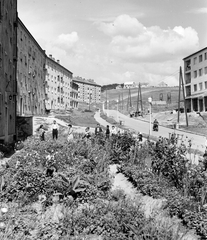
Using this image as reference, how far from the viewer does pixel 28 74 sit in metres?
50.0

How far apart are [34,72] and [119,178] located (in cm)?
4755

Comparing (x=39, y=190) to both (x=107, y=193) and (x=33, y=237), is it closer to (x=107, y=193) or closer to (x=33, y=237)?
(x=107, y=193)

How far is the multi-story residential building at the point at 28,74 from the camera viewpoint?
145 ft

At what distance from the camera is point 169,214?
23.9ft

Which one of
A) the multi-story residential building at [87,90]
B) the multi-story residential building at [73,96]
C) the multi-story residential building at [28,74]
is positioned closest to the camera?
the multi-story residential building at [28,74]

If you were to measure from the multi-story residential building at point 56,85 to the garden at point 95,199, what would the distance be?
210 ft

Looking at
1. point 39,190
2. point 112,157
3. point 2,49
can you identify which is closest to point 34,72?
point 2,49

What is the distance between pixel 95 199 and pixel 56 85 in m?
75.8

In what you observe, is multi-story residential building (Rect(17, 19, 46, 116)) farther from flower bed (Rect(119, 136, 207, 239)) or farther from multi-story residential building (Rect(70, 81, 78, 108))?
multi-story residential building (Rect(70, 81, 78, 108))

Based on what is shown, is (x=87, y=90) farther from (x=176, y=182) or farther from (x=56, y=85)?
(x=176, y=182)

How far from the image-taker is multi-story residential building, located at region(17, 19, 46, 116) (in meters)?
44.3

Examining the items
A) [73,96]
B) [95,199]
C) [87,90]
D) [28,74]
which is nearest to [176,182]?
[95,199]

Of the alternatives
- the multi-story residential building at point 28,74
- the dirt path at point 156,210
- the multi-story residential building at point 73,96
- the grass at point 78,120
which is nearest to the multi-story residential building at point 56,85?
the multi-story residential building at point 73,96

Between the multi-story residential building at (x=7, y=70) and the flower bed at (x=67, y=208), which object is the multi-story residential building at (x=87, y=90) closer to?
the multi-story residential building at (x=7, y=70)
